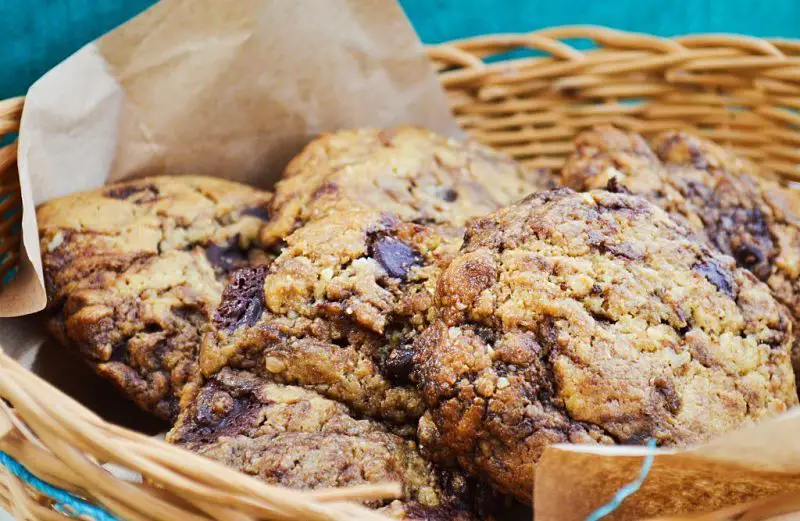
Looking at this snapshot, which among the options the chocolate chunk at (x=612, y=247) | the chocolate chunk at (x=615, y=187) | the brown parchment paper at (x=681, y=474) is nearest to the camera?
the brown parchment paper at (x=681, y=474)

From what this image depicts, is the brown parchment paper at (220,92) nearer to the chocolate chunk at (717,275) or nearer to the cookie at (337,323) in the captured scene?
the cookie at (337,323)

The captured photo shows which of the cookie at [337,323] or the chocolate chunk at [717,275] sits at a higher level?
the chocolate chunk at [717,275]

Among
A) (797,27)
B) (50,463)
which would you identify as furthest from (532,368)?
(797,27)

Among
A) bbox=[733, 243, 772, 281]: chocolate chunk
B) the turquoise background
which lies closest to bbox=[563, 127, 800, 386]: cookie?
bbox=[733, 243, 772, 281]: chocolate chunk

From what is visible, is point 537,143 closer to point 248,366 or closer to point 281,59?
point 281,59

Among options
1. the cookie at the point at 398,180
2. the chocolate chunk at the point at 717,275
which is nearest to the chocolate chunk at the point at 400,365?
the cookie at the point at 398,180

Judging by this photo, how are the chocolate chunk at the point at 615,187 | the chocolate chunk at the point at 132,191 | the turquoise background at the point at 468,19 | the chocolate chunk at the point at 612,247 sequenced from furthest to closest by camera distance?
the turquoise background at the point at 468,19 → the chocolate chunk at the point at 132,191 → the chocolate chunk at the point at 615,187 → the chocolate chunk at the point at 612,247
